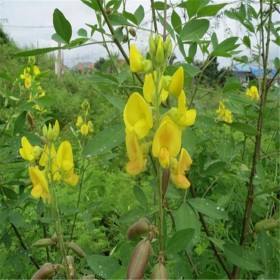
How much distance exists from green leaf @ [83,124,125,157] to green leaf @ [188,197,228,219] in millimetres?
205

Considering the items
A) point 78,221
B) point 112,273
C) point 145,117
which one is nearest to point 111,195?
point 78,221

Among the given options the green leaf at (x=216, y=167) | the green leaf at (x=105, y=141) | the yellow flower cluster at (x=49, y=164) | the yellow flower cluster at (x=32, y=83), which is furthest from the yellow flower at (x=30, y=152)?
the yellow flower cluster at (x=32, y=83)

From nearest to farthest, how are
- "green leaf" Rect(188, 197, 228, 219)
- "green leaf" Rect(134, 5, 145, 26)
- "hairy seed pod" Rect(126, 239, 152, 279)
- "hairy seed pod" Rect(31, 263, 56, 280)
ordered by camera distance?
"hairy seed pod" Rect(126, 239, 152, 279)
"hairy seed pod" Rect(31, 263, 56, 280)
"green leaf" Rect(188, 197, 228, 219)
"green leaf" Rect(134, 5, 145, 26)

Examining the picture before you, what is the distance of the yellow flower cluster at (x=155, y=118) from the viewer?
60 centimetres

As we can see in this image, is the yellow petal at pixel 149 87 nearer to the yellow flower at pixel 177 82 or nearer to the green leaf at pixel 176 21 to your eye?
the yellow flower at pixel 177 82

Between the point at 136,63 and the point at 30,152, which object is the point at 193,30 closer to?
the point at 136,63

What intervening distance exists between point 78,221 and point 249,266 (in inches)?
54.8

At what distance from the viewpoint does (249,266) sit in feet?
2.83

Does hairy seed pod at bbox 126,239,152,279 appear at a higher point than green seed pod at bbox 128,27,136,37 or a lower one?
lower

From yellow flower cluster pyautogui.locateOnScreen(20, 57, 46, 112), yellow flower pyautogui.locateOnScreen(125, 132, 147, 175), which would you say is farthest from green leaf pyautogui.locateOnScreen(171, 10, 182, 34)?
yellow flower cluster pyautogui.locateOnScreen(20, 57, 46, 112)

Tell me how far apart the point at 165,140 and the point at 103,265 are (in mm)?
267

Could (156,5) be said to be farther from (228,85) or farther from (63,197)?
(63,197)

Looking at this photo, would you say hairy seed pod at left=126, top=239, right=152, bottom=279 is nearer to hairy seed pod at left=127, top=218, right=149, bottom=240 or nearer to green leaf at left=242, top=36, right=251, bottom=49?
hairy seed pod at left=127, top=218, right=149, bottom=240

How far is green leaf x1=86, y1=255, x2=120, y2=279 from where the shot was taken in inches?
28.6
